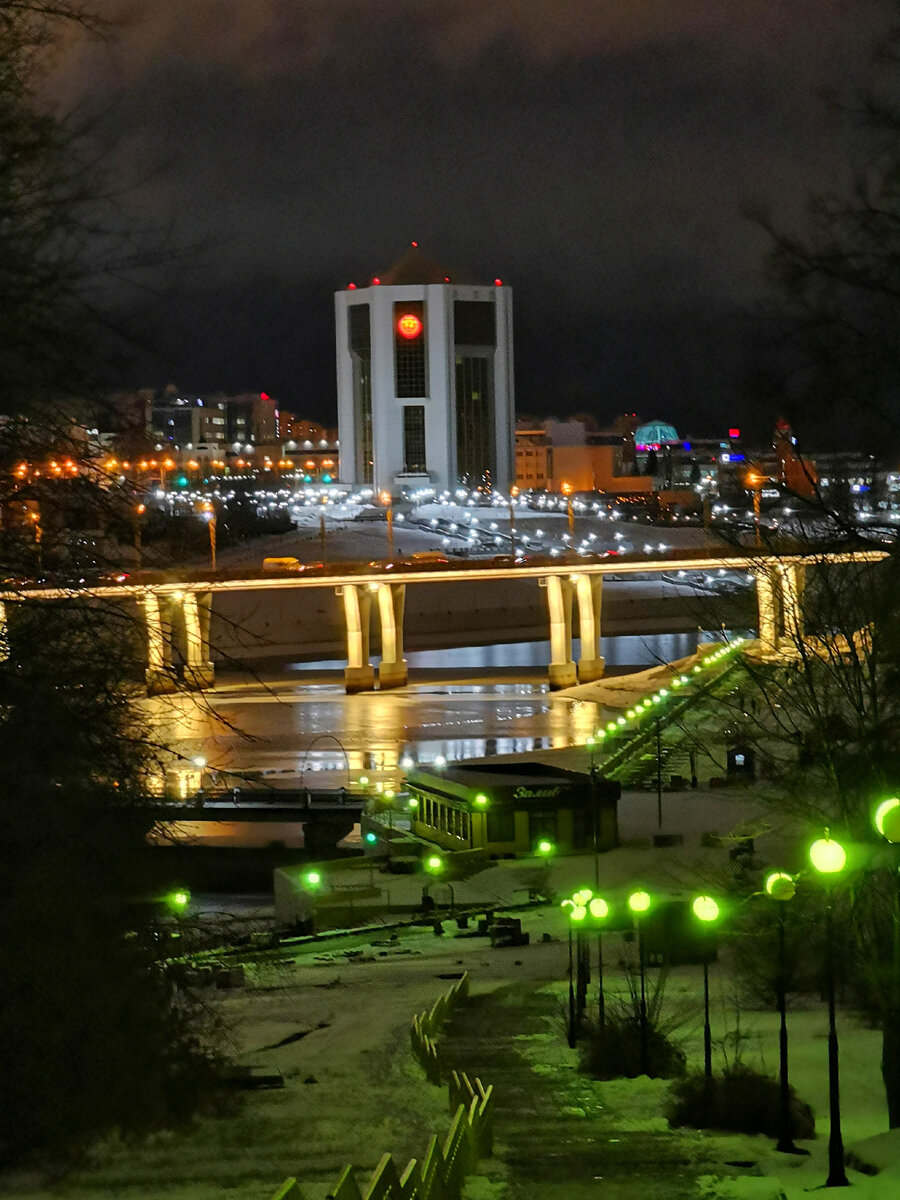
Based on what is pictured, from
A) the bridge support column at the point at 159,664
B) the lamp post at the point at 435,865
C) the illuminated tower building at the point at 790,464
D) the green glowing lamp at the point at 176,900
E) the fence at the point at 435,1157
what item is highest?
the illuminated tower building at the point at 790,464

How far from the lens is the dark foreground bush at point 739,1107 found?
9672 millimetres

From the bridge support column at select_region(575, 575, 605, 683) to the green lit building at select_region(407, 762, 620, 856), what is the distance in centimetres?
2868

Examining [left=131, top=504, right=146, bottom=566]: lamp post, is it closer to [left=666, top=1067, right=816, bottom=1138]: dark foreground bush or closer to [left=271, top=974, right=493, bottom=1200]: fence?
[left=271, top=974, right=493, bottom=1200]: fence

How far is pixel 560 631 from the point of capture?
2237 inches

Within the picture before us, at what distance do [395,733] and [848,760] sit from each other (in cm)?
3070

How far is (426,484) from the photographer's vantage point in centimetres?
11406

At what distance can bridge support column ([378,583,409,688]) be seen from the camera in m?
53.7

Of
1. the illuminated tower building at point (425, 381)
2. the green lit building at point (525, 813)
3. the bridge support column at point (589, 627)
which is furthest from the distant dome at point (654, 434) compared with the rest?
the green lit building at point (525, 813)

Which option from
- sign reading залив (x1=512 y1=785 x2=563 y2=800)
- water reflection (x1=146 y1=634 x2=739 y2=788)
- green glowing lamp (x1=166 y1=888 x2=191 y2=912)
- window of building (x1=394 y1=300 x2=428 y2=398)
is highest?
window of building (x1=394 y1=300 x2=428 y2=398)

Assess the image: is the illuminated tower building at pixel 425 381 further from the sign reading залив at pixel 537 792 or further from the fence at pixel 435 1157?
the fence at pixel 435 1157

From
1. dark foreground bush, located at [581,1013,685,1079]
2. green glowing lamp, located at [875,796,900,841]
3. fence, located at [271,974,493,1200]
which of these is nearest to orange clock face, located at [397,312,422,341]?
fence, located at [271,974,493,1200]

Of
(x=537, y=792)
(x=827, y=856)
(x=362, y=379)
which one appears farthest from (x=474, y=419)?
(x=827, y=856)

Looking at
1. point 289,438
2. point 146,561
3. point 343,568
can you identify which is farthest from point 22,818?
point 289,438

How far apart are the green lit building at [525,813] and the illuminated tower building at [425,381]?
295ft
